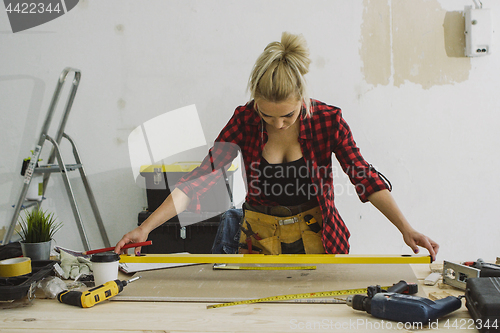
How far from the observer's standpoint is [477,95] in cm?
258

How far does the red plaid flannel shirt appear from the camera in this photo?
1.44m

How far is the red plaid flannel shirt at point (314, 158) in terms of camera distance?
1.44 metres

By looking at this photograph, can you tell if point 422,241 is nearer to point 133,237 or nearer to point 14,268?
point 133,237

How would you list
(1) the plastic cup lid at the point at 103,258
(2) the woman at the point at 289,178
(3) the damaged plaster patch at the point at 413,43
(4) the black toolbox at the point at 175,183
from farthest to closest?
1. (3) the damaged plaster patch at the point at 413,43
2. (4) the black toolbox at the point at 175,183
3. (2) the woman at the point at 289,178
4. (1) the plastic cup lid at the point at 103,258

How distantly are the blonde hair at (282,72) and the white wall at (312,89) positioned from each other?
139 cm

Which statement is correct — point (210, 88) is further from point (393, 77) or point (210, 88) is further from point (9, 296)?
point (9, 296)

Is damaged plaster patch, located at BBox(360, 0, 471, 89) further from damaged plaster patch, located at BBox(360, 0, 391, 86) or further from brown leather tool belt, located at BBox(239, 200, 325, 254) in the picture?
brown leather tool belt, located at BBox(239, 200, 325, 254)

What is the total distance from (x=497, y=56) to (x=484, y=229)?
114 centimetres

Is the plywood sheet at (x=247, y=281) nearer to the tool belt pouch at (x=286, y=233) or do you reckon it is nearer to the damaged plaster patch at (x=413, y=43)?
the tool belt pouch at (x=286, y=233)

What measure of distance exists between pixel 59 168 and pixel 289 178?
170 centimetres

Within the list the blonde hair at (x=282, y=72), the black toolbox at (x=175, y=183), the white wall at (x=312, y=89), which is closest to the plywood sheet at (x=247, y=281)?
the blonde hair at (x=282, y=72)

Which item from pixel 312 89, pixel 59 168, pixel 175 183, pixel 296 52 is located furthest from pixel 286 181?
pixel 59 168

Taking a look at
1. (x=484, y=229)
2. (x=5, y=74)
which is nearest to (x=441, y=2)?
(x=484, y=229)

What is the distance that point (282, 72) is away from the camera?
1263mm
